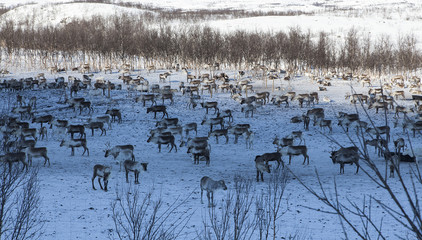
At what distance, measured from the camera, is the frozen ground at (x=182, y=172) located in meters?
11.0

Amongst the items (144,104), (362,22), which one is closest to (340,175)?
(144,104)

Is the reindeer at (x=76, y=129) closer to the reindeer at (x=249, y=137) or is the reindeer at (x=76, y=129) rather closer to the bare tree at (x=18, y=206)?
the reindeer at (x=249, y=137)

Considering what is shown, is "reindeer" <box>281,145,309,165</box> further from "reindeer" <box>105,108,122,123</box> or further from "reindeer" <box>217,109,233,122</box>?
"reindeer" <box>105,108,122,123</box>

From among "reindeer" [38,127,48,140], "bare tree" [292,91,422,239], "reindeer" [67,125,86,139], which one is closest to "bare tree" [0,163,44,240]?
"bare tree" [292,91,422,239]

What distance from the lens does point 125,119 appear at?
28.5 metres

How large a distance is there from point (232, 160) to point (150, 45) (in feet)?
164

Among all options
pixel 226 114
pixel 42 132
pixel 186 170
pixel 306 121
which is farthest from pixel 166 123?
pixel 306 121

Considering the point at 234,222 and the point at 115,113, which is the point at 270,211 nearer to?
the point at 234,222

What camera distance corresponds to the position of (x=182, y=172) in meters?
17.0

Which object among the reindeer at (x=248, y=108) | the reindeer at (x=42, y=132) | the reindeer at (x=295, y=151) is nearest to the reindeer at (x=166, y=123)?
the reindeer at (x=248, y=108)

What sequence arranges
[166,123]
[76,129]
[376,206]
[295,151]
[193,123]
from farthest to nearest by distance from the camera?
[166,123], [193,123], [76,129], [295,151], [376,206]

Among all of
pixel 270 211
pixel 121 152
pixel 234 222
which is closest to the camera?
pixel 234 222

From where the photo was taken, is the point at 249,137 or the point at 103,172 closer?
the point at 103,172

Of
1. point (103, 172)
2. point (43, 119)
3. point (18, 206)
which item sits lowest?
point (103, 172)
